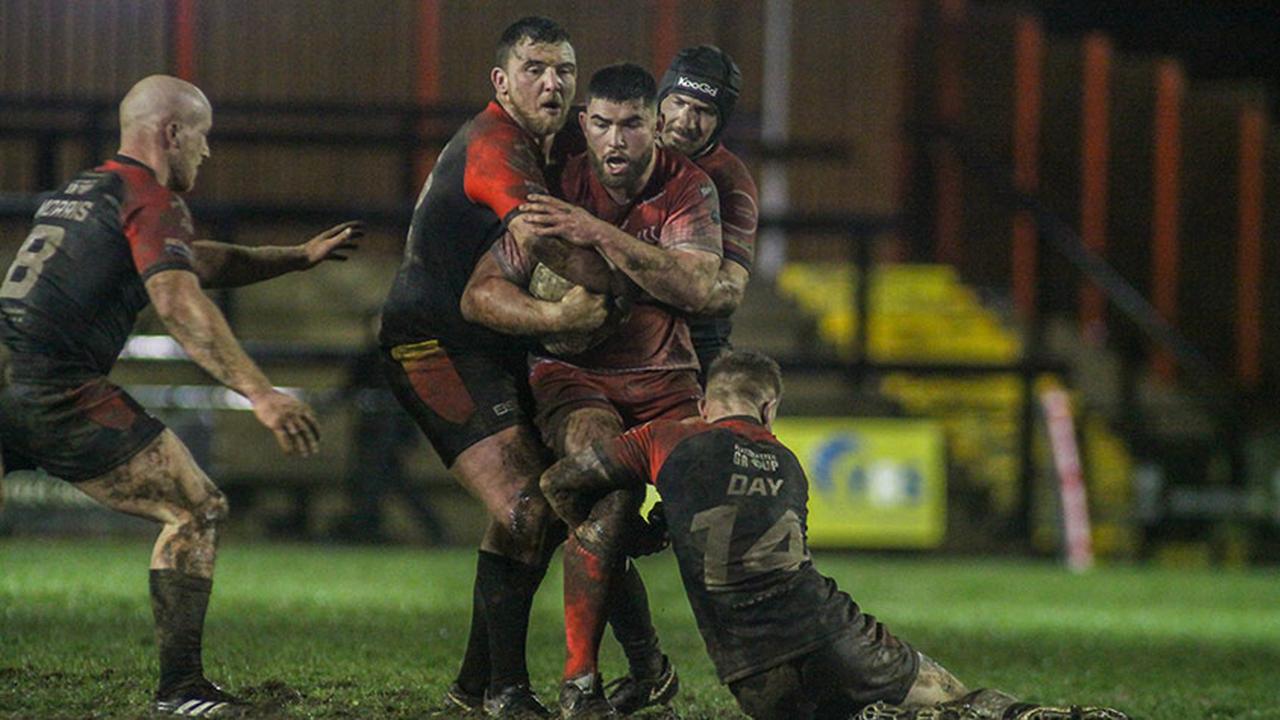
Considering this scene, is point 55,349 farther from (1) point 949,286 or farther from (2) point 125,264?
(1) point 949,286

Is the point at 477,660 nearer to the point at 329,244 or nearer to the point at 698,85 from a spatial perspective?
the point at 329,244

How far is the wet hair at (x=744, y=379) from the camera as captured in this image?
6.64m

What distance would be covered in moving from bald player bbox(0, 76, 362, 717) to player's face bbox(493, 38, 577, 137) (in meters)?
1.14

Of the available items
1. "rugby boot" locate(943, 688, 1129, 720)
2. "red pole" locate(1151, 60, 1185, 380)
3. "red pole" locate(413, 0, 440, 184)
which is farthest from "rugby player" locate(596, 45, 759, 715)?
"red pole" locate(1151, 60, 1185, 380)

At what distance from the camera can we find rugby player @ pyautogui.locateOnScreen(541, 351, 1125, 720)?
6.43 metres

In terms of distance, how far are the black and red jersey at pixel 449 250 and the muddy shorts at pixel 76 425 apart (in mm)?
1101

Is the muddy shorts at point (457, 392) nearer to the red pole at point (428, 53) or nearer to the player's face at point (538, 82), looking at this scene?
the player's face at point (538, 82)

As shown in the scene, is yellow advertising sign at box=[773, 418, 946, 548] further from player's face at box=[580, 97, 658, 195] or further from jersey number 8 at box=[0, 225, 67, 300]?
jersey number 8 at box=[0, 225, 67, 300]

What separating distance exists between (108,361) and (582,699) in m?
2.01

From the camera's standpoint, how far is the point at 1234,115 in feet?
72.0

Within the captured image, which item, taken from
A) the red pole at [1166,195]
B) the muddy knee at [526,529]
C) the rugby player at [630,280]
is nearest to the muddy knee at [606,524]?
the rugby player at [630,280]

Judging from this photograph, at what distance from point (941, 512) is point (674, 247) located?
9.62m

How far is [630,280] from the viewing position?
6.95 meters

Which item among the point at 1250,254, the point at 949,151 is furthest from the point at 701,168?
the point at 949,151
